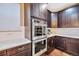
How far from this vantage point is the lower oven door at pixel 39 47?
1.68m

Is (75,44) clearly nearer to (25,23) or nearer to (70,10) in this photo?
(70,10)

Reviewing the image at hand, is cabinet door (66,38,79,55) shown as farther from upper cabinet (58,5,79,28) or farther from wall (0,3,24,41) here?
wall (0,3,24,41)

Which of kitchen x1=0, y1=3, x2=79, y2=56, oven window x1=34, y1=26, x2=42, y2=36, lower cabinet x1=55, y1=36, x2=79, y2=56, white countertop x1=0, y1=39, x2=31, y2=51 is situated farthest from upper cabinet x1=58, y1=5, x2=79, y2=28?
white countertop x1=0, y1=39, x2=31, y2=51

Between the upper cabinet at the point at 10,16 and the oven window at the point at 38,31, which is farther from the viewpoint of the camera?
the oven window at the point at 38,31

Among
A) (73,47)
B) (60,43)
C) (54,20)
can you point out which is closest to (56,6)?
(54,20)

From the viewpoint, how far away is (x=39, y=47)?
1729 millimetres

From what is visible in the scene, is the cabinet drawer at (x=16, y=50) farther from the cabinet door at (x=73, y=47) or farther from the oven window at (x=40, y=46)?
the cabinet door at (x=73, y=47)

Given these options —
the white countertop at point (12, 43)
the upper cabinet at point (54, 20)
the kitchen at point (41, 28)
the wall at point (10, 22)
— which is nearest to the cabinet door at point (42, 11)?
the kitchen at point (41, 28)

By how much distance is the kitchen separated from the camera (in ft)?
5.22

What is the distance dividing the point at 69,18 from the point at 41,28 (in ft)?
1.47

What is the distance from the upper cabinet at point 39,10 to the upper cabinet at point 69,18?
0.24 m

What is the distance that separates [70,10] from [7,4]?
3.07ft

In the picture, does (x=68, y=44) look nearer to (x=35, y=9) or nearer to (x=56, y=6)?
(x=56, y=6)

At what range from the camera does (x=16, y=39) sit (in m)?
1.64
